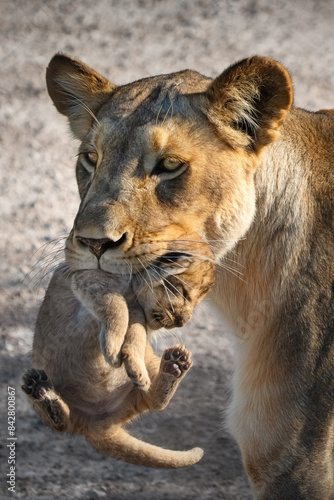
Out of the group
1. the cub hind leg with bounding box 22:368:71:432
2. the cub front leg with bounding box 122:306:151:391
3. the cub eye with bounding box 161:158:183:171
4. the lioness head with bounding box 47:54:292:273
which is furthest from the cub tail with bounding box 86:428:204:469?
the cub eye with bounding box 161:158:183:171

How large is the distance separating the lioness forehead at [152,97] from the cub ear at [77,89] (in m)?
0.12

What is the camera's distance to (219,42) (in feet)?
21.5

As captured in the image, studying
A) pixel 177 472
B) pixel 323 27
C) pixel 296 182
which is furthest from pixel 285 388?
pixel 323 27

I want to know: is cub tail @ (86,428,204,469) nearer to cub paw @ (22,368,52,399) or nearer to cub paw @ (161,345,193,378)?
cub paw @ (22,368,52,399)

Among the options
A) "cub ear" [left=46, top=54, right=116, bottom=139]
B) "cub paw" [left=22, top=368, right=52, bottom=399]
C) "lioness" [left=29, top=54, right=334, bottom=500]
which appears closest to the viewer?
"lioness" [left=29, top=54, right=334, bottom=500]

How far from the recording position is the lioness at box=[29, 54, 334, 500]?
2.25 meters

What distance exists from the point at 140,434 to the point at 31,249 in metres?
1.59

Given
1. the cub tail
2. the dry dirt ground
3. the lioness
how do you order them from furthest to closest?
the dry dirt ground < the cub tail < the lioness

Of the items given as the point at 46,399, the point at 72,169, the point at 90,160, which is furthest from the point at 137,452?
the point at 72,169

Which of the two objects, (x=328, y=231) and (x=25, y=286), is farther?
(x=25, y=286)

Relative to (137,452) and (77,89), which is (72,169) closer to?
(77,89)

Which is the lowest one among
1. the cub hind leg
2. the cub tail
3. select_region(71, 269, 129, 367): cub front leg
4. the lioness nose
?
the cub tail

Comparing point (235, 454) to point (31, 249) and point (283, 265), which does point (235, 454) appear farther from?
point (31, 249)

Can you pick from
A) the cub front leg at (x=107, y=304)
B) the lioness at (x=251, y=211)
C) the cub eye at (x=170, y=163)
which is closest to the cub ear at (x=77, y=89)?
the lioness at (x=251, y=211)
